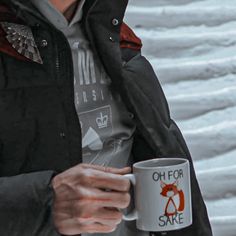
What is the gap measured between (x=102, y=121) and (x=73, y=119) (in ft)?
0.29

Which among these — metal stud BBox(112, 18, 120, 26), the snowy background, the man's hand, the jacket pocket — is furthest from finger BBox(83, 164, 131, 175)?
the snowy background

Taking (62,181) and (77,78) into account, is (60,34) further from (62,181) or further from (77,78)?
(62,181)

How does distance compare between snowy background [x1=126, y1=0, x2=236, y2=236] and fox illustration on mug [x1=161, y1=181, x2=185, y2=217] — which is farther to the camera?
snowy background [x1=126, y1=0, x2=236, y2=236]

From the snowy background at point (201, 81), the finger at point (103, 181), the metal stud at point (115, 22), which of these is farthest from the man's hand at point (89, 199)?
the snowy background at point (201, 81)

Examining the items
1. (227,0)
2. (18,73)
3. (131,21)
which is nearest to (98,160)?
(18,73)

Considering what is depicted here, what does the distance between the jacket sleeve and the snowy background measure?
2.84 feet

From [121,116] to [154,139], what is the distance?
79mm

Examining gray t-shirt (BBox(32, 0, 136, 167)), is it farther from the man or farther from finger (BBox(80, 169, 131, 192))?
finger (BBox(80, 169, 131, 192))

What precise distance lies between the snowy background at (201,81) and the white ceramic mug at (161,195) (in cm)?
84

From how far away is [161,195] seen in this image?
101 cm

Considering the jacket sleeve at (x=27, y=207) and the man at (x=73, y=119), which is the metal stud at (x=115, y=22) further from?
the jacket sleeve at (x=27, y=207)

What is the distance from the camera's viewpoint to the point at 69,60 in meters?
1.15

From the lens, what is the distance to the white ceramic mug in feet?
3.30

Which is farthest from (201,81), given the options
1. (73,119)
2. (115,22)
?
(73,119)
